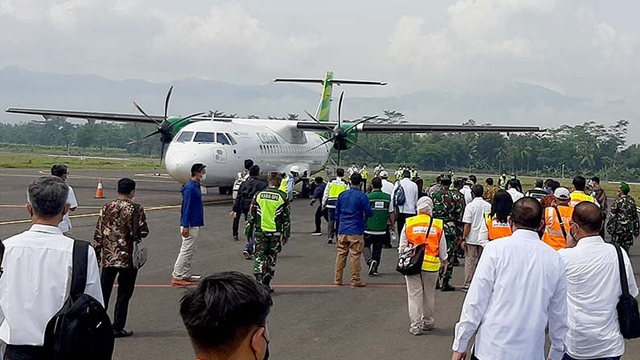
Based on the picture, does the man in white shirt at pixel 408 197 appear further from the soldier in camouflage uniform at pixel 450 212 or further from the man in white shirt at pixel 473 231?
the man in white shirt at pixel 473 231

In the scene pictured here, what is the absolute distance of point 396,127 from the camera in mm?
31703

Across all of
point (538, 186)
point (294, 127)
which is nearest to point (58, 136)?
point (294, 127)

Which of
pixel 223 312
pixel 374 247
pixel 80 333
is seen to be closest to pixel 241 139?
pixel 374 247

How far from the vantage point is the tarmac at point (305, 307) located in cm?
700

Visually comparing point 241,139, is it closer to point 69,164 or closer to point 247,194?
point 247,194

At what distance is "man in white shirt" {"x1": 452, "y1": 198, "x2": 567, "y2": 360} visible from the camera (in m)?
4.09

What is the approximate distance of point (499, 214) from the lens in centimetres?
793

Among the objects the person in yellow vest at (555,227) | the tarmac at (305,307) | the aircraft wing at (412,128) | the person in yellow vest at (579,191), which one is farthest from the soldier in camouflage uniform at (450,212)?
the aircraft wing at (412,128)

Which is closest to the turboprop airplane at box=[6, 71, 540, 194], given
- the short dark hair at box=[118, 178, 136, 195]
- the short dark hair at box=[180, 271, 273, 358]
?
the short dark hair at box=[118, 178, 136, 195]

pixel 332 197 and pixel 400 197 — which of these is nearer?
pixel 400 197

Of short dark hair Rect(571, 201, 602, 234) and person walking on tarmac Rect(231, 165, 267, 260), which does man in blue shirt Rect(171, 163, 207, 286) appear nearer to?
person walking on tarmac Rect(231, 165, 267, 260)

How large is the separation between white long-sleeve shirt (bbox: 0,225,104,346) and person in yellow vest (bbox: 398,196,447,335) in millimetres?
4524

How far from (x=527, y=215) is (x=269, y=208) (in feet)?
17.4

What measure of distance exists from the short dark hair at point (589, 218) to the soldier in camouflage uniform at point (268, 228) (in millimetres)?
5052
